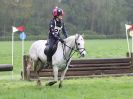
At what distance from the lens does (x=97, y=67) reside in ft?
60.1

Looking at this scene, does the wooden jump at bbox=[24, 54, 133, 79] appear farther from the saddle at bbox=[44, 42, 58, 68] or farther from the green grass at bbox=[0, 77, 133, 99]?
the green grass at bbox=[0, 77, 133, 99]

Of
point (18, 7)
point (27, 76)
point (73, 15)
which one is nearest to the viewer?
point (27, 76)

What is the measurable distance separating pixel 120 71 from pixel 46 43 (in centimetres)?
540

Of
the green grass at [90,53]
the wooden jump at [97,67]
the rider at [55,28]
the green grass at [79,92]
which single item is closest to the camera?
the green grass at [79,92]

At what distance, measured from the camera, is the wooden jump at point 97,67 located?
1784 cm

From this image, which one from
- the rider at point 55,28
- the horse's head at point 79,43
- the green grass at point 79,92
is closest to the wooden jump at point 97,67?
the green grass at point 79,92

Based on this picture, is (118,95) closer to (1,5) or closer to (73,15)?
(1,5)

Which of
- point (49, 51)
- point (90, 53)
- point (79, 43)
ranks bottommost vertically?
point (49, 51)

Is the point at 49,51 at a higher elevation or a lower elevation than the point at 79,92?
higher

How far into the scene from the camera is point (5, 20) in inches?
3590

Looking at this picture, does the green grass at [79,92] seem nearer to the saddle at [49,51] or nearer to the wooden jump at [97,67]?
the saddle at [49,51]

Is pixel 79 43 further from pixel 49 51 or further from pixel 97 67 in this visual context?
pixel 97 67

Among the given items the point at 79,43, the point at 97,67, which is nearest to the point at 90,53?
the point at 97,67

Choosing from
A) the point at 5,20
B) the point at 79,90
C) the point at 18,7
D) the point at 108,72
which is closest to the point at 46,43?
the point at 79,90
